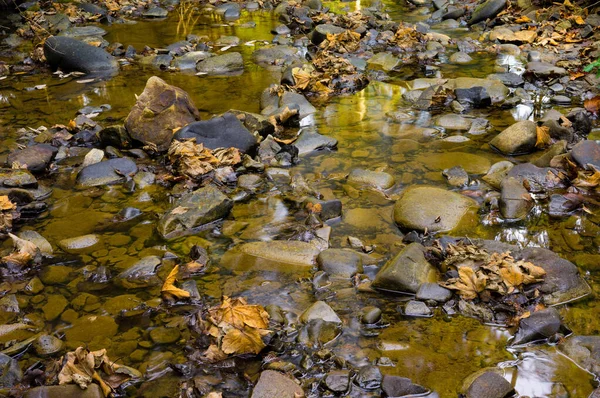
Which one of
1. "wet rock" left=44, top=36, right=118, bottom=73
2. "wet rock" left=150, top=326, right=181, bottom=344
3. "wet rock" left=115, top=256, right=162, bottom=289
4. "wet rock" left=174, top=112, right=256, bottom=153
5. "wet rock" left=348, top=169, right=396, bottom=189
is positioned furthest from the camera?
"wet rock" left=44, top=36, right=118, bottom=73

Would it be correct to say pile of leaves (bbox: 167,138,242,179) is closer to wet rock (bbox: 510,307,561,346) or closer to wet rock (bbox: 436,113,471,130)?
wet rock (bbox: 436,113,471,130)

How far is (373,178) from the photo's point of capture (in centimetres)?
548

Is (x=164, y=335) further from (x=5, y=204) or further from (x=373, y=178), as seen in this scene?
(x=373, y=178)

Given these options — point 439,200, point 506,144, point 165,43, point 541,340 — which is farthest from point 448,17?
point 541,340

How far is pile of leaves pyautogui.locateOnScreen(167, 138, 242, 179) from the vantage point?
5.64 metres

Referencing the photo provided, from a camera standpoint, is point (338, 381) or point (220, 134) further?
point (220, 134)

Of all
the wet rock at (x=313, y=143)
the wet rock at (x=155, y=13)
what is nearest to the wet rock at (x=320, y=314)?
the wet rock at (x=313, y=143)

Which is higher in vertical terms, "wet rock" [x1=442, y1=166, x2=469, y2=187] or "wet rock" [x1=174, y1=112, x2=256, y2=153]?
"wet rock" [x1=174, y1=112, x2=256, y2=153]

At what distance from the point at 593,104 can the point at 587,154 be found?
2.07m

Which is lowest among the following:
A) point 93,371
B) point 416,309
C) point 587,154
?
point 416,309

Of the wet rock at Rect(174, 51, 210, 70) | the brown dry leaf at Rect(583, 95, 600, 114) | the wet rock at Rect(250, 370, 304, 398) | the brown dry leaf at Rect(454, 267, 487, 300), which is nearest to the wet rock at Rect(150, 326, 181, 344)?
the wet rock at Rect(250, 370, 304, 398)

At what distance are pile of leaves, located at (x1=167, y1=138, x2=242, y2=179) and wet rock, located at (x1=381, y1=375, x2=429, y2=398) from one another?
3221 mm

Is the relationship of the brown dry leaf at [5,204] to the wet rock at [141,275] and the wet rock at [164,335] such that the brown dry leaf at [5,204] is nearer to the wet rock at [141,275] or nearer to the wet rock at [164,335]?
A: the wet rock at [141,275]

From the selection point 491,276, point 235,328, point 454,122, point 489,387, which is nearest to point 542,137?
point 454,122
